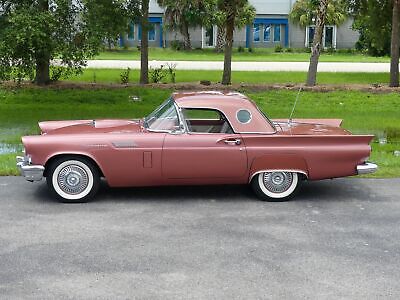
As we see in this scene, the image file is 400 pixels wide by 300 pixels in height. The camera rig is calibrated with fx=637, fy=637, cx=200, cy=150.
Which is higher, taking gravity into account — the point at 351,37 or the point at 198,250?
the point at 351,37

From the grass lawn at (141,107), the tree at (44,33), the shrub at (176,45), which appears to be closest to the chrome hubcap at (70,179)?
the grass lawn at (141,107)

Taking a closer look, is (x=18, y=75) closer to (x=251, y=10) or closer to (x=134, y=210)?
(x=134, y=210)

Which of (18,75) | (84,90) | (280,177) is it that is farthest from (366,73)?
(280,177)

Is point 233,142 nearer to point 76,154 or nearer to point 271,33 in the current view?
point 76,154

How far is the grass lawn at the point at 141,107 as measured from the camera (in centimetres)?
1347

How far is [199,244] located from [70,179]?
2.11 metres

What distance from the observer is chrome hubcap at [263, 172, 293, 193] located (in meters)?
7.40

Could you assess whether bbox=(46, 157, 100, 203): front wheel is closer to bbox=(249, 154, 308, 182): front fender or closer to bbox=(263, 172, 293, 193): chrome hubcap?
bbox=(249, 154, 308, 182): front fender

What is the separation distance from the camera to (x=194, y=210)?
700cm

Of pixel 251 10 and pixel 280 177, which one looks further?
pixel 251 10

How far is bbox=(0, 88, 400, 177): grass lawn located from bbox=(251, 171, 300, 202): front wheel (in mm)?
4178

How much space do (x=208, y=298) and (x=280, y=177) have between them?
3030mm

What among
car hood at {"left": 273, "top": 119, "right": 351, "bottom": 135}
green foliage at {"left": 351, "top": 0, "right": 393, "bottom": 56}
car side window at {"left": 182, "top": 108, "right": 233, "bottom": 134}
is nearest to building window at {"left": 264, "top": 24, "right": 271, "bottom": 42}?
green foliage at {"left": 351, "top": 0, "right": 393, "bottom": 56}

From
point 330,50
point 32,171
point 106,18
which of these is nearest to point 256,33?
point 330,50
